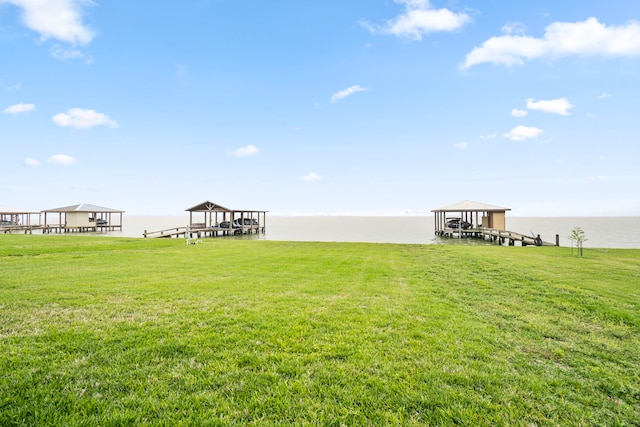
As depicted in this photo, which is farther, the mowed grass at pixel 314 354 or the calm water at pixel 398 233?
the calm water at pixel 398 233

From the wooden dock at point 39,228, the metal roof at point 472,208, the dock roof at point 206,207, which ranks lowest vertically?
the wooden dock at point 39,228

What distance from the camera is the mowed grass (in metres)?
2.60

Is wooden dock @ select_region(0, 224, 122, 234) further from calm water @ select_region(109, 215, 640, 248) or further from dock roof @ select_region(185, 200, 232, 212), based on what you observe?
dock roof @ select_region(185, 200, 232, 212)

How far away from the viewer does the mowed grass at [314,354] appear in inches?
102

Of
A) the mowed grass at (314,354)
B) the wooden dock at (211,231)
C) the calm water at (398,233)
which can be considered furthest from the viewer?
the wooden dock at (211,231)

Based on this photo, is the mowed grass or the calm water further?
the calm water

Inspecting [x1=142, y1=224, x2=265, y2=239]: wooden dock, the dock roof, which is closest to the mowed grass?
the dock roof

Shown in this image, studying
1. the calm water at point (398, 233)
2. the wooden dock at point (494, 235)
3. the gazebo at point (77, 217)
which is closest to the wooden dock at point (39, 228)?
the gazebo at point (77, 217)

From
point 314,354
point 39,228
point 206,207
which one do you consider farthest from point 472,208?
point 39,228

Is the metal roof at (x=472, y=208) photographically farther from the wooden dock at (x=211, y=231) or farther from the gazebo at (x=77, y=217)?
the gazebo at (x=77, y=217)

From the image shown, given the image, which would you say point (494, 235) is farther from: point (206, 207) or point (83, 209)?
point (83, 209)

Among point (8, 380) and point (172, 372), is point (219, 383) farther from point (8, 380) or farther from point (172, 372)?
point (8, 380)

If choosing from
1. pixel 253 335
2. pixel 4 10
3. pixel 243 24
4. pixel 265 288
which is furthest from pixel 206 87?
pixel 253 335

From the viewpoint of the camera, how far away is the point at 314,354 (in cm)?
361
